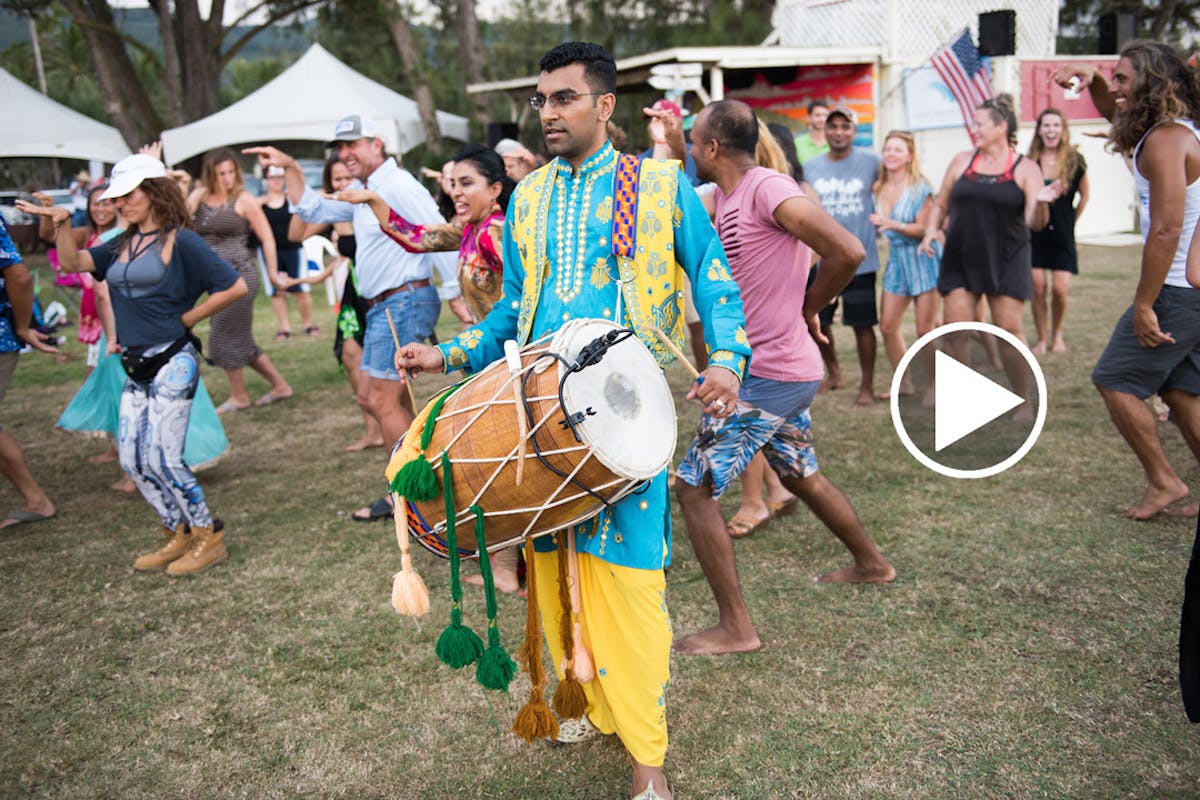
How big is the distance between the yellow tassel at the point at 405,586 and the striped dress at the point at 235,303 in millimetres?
5642

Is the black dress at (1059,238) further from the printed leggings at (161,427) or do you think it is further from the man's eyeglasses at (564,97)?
the printed leggings at (161,427)

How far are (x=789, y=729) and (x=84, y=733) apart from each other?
2397 millimetres

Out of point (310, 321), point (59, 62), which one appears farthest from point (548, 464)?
point (59, 62)

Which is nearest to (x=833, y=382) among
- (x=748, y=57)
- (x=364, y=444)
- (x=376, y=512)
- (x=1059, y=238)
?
(x=1059, y=238)

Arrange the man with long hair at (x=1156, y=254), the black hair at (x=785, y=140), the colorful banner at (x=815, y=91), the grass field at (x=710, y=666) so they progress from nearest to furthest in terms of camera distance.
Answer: the grass field at (x=710, y=666)
the man with long hair at (x=1156, y=254)
the black hair at (x=785, y=140)
the colorful banner at (x=815, y=91)

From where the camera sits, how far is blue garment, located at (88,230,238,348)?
464 cm

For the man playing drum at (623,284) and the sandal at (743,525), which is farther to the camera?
the sandal at (743,525)

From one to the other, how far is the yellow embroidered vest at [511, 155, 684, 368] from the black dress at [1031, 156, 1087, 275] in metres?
6.70

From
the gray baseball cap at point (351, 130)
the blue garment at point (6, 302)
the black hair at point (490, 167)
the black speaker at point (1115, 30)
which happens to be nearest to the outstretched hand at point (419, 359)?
the black hair at point (490, 167)

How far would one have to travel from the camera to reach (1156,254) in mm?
4090

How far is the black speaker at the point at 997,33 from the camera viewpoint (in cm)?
1377

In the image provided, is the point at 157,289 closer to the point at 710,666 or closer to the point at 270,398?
the point at 710,666

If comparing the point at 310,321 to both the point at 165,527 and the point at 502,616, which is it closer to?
the point at 165,527

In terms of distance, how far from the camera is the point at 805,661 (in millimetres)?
3625
